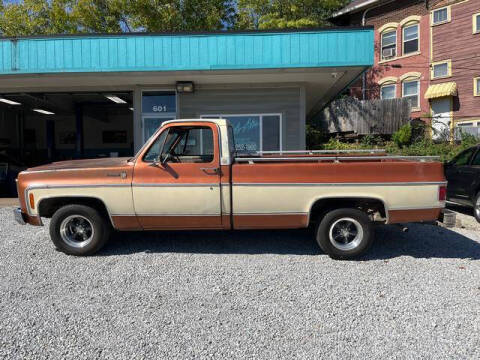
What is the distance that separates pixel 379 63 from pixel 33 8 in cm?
2392

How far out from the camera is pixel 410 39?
75.9 feet

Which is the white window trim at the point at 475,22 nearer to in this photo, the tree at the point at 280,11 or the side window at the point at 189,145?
the tree at the point at 280,11

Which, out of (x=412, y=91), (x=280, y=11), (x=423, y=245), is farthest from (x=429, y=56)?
(x=423, y=245)

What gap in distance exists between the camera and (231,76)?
371 inches

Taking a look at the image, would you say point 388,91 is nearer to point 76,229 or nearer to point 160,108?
point 160,108

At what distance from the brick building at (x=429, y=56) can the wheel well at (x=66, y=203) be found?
18921 millimetres

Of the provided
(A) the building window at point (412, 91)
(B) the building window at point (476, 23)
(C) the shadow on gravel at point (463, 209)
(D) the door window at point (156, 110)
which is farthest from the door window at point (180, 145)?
(B) the building window at point (476, 23)

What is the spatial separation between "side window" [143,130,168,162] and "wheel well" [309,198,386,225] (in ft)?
7.65

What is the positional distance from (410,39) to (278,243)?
23.4 metres

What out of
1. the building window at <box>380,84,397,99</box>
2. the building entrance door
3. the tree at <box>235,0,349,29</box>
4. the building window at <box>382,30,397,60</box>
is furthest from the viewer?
the tree at <box>235,0,349,29</box>

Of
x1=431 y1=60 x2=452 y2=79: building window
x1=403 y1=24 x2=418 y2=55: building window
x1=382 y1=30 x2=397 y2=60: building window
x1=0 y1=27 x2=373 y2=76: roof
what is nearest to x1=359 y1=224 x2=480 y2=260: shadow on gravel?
x1=0 y1=27 x2=373 y2=76: roof

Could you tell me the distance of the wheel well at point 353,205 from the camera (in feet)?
15.5

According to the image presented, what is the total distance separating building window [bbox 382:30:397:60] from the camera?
78.7 ft

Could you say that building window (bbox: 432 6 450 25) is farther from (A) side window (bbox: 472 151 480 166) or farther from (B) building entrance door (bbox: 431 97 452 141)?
(A) side window (bbox: 472 151 480 166)
